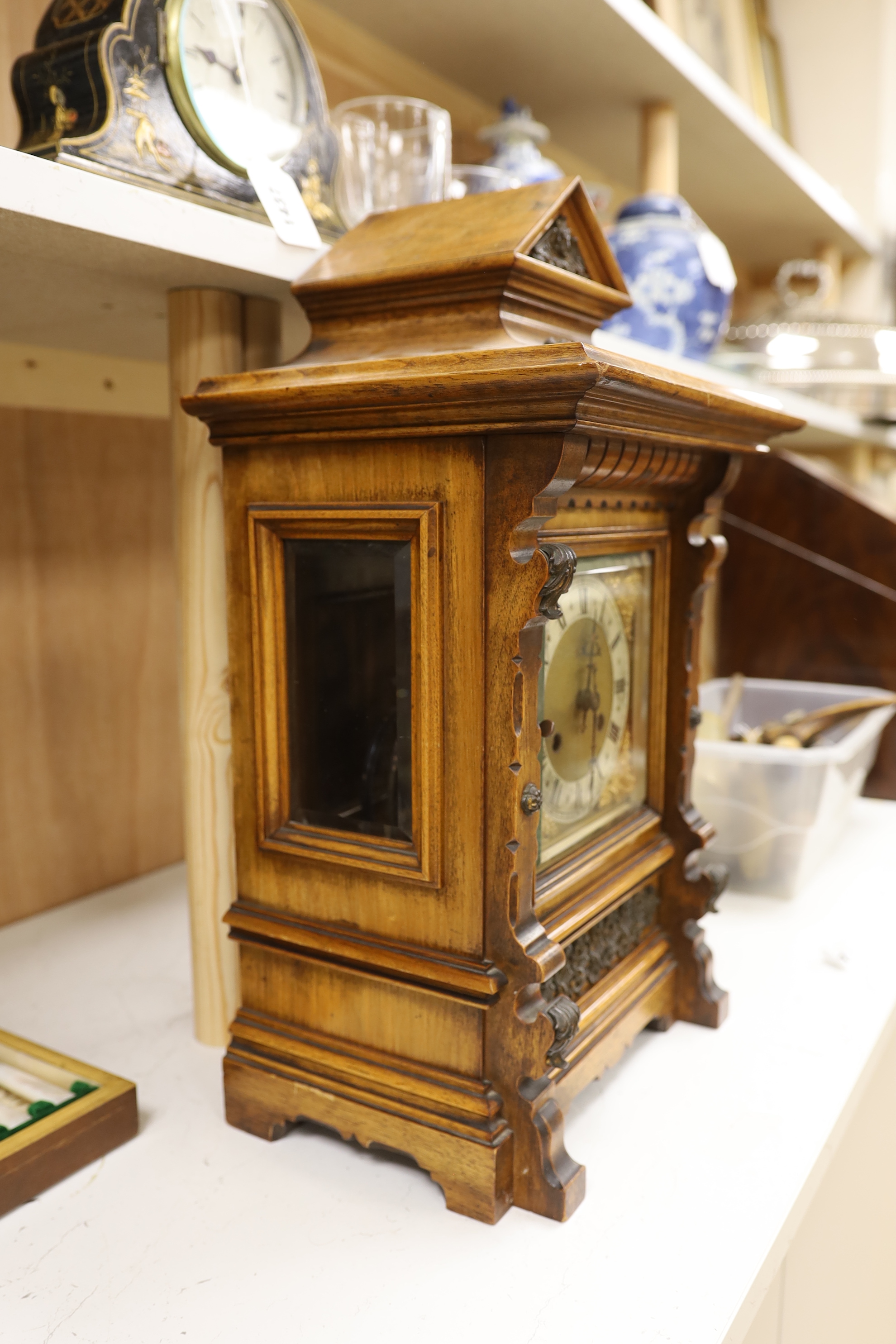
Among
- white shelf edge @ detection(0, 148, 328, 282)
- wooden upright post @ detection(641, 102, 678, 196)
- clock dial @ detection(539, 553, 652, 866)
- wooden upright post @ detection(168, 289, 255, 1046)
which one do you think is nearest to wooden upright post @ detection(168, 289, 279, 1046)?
wooden upright post @ detection(168, 289, 255, 1046)

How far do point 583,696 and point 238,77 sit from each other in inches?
21.2

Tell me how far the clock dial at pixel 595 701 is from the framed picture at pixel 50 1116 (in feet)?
1.19

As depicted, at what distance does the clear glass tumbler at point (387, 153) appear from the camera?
0.96m

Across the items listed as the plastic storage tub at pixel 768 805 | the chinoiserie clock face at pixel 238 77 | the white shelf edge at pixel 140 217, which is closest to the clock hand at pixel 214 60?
the chinoiserie clock face at pixel 238 77

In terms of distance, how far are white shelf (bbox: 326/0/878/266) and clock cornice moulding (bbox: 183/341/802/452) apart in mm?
589

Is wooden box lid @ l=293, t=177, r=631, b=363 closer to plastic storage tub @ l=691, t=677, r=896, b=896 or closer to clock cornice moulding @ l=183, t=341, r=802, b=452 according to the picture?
clock cornice moulding @ l=183, t=341, r=802, b=452

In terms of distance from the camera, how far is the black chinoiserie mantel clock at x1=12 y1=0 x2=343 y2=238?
678mm

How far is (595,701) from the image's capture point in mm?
814

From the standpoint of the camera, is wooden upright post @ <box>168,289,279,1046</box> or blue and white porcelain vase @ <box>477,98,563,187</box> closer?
wooden upright post @ <box>168,289,279,1046</box>

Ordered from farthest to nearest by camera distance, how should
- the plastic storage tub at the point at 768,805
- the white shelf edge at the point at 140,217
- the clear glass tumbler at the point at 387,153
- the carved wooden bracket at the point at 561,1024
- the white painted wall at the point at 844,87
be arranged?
the white painted wall at the point at 844,87 < the plastic storage tub at the point at 768,805 < the clear glass tumbler at the point at 387,153 < the carved wooden bracket at the point at 561,1024 < the white shelf edge at the point at 140,217

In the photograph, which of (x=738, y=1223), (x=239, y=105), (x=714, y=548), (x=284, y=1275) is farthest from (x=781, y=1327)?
(x=239, y=105)

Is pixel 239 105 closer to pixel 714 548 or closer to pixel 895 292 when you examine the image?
pixel 714 548

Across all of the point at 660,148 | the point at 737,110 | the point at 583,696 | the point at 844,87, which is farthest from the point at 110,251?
the point at 844,87

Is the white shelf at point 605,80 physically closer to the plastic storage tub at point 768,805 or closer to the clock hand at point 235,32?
the clock hand at point 235,32
